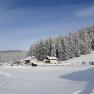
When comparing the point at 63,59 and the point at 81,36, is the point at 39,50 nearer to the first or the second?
the point at 63,59

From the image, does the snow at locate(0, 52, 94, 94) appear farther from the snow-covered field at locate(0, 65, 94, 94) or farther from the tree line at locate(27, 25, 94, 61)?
the tree line at locate(27, 25, 94, 61)

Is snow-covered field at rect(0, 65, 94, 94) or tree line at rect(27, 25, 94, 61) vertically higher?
tree line at rect(27, 25, 94, 61)

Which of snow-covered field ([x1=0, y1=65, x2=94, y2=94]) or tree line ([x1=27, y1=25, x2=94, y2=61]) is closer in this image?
snow-covered field ([x1=0, y1=65, x2=94, y2=94])

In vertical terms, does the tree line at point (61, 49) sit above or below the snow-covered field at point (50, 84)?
above

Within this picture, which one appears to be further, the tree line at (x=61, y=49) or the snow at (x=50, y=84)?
the tree line at (x=61, y=49)

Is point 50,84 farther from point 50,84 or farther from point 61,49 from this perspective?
point 61,49

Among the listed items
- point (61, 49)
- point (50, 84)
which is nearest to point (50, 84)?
point (50, 84)

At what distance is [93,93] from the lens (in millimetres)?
13070

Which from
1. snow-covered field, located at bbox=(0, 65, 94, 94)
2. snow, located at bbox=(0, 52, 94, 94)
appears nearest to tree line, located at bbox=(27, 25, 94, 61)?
snow, located at bbox=(0, 52, 94, 94)

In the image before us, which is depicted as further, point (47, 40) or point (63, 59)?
point (47, 40)

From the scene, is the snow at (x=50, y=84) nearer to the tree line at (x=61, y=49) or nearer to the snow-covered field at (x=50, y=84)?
the snow-covered field at (x=50, y=84)

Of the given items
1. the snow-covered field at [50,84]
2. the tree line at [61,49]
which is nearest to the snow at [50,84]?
the snow-covered field at [50,84]

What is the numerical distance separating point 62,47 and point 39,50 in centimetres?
1296

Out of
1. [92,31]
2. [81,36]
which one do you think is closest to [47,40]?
[81,36]
